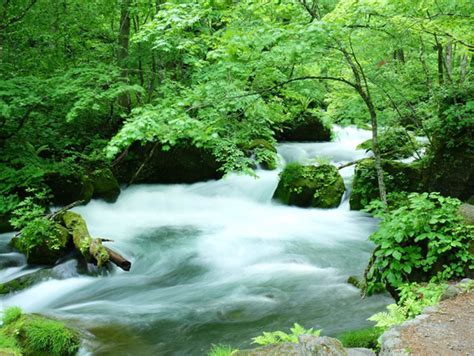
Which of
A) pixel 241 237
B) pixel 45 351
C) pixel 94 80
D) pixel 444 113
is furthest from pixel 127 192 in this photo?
pixel 444 113

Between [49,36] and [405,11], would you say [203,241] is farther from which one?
[49,36]

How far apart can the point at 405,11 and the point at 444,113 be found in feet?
10.8

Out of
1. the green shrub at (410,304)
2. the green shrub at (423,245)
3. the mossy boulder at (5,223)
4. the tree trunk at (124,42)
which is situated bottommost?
the mossy boulder at (5,223)

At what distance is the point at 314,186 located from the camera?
37.8 feet

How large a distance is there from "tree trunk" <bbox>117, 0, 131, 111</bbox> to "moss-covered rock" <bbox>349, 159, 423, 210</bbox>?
7480mm

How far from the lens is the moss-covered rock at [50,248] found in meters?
7.52

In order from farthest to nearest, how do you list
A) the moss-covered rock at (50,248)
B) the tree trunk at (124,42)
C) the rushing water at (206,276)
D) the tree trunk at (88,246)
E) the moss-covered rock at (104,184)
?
the tree trunk at (124,42)
the moss-covered rock at (104,184)
the moss-covered rock at (50,248)
the tree trunk at (88,246)
the rushing water at (206,276)

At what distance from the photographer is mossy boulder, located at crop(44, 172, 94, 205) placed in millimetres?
10070

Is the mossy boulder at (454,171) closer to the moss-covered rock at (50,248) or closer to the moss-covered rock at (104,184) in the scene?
the moss-covered rock at (50,248)

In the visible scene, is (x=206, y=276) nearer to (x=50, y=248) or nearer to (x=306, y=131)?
(x=50, y=248)

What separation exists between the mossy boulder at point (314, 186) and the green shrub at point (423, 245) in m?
6.36

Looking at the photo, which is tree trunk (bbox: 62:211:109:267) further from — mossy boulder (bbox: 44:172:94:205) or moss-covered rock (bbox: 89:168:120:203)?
moss-covered rock (bbox: 89:168:120:203)

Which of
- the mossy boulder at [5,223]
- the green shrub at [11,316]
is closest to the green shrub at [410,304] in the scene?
the green shrub at [11,316]

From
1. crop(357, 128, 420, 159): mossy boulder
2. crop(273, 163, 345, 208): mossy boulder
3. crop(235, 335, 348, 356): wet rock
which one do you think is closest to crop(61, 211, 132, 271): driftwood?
crop(235, 335, 348, 356): wet rock
